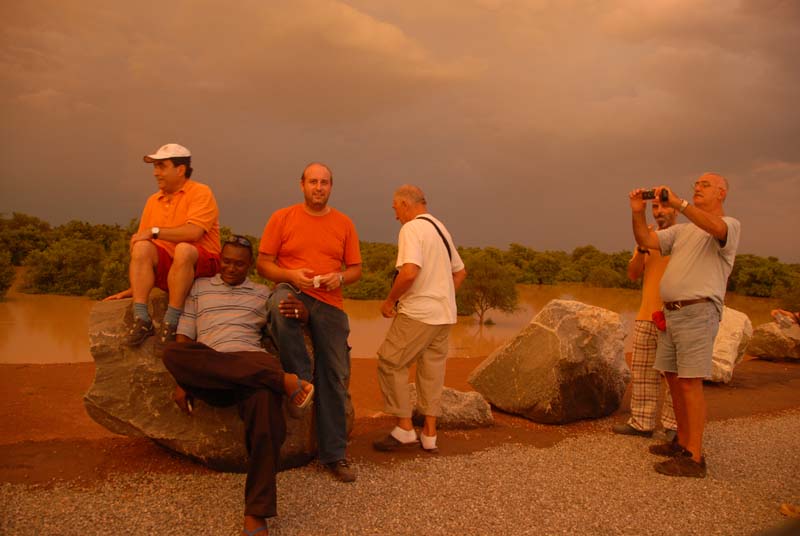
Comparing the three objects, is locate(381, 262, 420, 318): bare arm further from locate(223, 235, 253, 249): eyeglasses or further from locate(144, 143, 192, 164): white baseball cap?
locate(144, 143, 192, 164): white baseball cap

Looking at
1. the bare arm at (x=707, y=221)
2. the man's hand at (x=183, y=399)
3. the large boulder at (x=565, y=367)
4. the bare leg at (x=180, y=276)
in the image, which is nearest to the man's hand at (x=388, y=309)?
the bare leg at (x=180, y=276)

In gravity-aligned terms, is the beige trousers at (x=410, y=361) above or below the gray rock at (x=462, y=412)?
above

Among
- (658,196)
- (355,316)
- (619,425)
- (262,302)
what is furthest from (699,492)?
(355,316)

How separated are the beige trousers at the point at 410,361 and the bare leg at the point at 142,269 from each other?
7.21 ft

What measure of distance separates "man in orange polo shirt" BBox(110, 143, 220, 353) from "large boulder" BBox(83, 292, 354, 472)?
17 cm

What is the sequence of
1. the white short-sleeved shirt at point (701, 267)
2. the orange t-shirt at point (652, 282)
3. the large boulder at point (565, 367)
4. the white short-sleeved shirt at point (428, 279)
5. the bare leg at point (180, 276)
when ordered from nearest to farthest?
1. the bare leg at point (180, 276)
2. the white short-sleeved shirt at point (701, 267)
3. the white short-sleeved shirt at point (428, 279)
4. the orange t-shirt at point (652, 282)
5. the large boulder at point (565, 367)

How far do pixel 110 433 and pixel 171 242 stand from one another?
253 centimetres

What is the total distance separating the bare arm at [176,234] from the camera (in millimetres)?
4797

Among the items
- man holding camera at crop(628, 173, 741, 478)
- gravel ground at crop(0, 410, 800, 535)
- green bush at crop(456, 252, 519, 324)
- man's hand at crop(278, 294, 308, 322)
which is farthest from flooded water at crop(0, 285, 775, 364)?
man's hand at crop(278, 294, 308, 322)

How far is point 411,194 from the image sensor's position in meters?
5.80

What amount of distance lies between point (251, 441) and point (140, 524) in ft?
3.16

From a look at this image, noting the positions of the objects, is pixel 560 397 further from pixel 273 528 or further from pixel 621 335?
pixel 273 528

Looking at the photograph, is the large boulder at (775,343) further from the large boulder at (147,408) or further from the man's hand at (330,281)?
the large boulder at (147,408)

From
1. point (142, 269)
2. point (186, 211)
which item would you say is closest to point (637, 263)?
point (186, 211)
